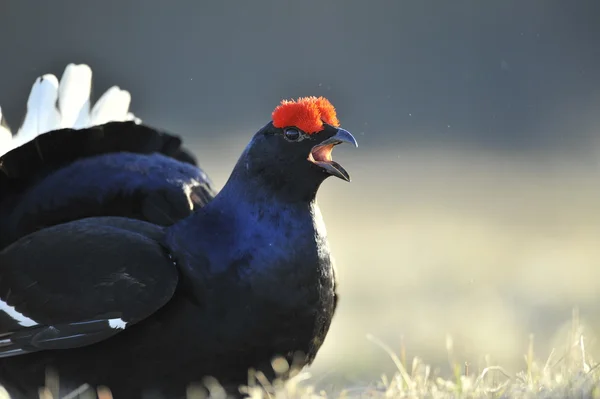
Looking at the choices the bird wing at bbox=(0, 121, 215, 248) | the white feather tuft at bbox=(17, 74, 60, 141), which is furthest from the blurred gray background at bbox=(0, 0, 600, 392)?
the white feather tuft at bbox=(17, 74, 60, 141)

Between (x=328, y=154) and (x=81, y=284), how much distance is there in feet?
2.10

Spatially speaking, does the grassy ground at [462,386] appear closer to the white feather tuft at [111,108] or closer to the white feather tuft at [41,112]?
the white feather tuft at [41,112]

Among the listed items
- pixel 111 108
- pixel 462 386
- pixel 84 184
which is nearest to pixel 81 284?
pixel 84 184

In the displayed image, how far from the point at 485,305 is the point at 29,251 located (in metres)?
2.79

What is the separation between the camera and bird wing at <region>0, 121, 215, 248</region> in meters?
3.45

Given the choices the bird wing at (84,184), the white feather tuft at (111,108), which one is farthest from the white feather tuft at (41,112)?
the bird wing at (84,184)

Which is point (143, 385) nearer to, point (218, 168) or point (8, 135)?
point (8, 135)

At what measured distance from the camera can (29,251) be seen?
3.12 m

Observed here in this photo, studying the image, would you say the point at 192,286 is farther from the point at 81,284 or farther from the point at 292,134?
the point at 292,134

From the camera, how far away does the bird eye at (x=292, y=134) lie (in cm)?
298

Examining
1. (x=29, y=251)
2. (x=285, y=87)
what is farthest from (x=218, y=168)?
(x=29, y=251)

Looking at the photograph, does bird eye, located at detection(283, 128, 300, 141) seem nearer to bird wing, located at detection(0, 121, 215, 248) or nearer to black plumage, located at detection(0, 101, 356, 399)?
black plumage, located at detection(0, 101, 356, 399)

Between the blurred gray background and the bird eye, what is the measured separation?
5.00ft

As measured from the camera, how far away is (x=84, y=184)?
137 inches
